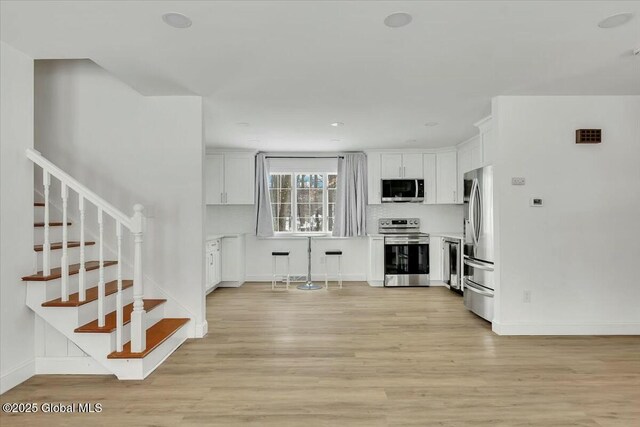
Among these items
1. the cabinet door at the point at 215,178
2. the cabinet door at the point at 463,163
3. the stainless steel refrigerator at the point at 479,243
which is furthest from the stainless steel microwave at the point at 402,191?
the cabinet door at the point at 215,178

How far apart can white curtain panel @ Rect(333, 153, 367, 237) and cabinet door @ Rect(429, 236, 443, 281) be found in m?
1.22

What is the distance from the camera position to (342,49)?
270 cm

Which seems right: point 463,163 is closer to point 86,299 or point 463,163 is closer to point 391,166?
point 391,166

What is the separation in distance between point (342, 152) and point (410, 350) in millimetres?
4317

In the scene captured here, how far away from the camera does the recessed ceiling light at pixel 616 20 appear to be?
7.43ft

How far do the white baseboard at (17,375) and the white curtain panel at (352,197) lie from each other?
483cm

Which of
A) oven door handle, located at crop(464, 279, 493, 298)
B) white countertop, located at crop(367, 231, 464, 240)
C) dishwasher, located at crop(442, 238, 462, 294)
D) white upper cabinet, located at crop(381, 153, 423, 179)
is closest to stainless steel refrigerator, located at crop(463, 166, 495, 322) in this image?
oven door handle, located at crop(464, 279, 493, 298)

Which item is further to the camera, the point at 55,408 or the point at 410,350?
the point at 410,350

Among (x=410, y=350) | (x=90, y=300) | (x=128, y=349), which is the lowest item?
(x=410, y=350)

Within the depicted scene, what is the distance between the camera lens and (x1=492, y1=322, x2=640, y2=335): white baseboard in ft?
12.3

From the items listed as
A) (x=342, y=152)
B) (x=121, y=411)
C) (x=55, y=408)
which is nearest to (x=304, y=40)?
(x=121, y=411)

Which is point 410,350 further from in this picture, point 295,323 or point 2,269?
point 2,269

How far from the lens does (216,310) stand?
480cm

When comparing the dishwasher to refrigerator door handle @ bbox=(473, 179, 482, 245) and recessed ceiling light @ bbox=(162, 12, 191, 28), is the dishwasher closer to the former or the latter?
refrigerator door handle @ bbox=(473, 179, 482, 245)
